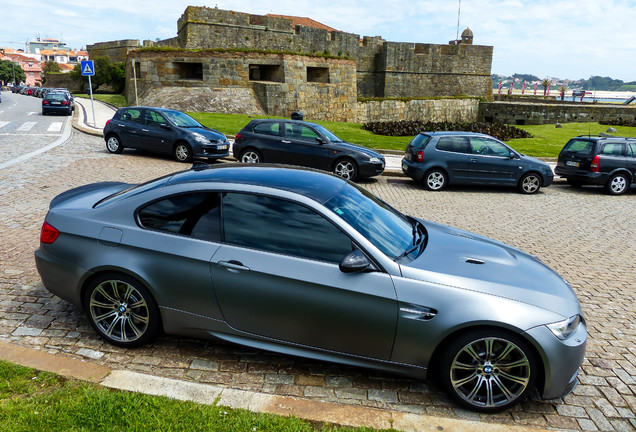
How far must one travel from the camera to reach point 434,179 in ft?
43.8

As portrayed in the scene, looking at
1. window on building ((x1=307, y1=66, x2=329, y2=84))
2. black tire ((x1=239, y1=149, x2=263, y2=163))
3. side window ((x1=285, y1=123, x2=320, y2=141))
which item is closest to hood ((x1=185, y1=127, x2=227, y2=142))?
black tire ((x1=239, y1=149, x2=263, y2=163))

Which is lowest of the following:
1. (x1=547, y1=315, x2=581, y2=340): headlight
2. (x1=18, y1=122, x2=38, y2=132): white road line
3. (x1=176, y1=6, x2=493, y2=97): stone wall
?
(x1=547, y1=315, x2=581, y2=340): headlight

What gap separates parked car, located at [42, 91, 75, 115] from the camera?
28797 mm

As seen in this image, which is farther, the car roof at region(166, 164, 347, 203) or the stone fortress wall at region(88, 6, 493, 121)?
the stone fortress wall at region(88, 6, 493, 121)

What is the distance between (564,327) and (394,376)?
1.36 m

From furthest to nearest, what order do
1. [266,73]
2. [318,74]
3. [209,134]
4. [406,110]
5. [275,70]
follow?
[406,110], [318,74], [266,73], [275,70], [209,134]

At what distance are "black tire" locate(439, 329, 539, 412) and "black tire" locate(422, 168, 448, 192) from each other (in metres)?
10.1

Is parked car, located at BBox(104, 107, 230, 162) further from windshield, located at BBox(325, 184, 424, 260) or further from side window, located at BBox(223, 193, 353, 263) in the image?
side window, located at BBox(223, 193, 353, 263)

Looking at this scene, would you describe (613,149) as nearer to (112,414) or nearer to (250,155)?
(250,155)

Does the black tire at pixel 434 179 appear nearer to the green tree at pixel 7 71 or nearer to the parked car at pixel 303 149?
the parked car at pixel 303 149

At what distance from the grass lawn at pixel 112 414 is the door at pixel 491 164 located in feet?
36.8

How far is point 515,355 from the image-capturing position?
3469 mm

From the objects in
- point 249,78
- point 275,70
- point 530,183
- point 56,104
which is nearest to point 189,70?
point 249,78

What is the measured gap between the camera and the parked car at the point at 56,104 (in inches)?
1134
